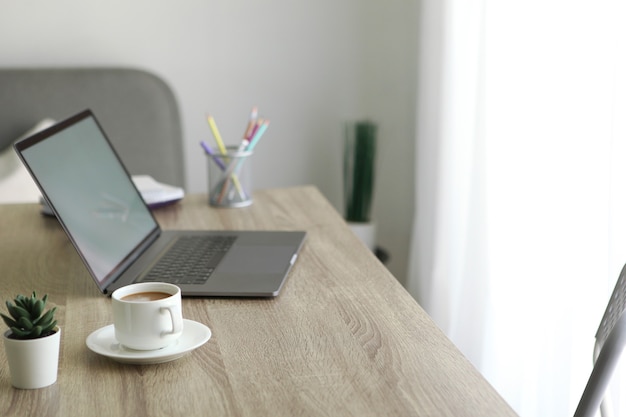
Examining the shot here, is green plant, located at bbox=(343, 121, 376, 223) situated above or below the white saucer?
below

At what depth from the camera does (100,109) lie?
2631mm

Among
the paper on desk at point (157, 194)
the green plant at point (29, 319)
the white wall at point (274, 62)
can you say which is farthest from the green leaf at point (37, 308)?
the white wall at point (274, 62)

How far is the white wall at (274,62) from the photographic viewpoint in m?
2.73

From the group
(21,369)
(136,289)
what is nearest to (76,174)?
(136,289)

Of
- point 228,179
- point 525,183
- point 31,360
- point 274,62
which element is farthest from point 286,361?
point 274,62

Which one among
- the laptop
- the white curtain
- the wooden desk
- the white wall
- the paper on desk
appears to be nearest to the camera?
the wooden desk

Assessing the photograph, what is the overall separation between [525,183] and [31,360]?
1241 millimetres

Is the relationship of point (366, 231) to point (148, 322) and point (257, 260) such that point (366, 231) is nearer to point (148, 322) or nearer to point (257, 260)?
point (257, 260)

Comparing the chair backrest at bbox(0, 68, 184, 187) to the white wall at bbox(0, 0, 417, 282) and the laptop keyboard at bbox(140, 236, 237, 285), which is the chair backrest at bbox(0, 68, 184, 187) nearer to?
the white wall at bbox(0, 0, 417, 282)

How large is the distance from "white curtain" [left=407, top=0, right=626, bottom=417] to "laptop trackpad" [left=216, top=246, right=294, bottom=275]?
1.84 feet

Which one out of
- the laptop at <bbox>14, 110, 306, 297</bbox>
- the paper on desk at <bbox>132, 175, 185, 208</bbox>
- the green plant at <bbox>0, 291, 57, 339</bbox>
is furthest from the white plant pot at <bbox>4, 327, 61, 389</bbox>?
the paper on desk at <bbox>132, 175, 185, 208</bbox>

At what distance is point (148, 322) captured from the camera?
0.94 m

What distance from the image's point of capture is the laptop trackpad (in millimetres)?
1295

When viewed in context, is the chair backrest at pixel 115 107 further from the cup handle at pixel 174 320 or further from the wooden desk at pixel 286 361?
the cup handle at pixel 174 320
